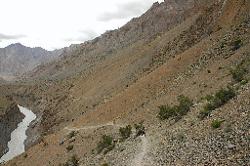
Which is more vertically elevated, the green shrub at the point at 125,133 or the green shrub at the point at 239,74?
the green shrub at the point at 239,74

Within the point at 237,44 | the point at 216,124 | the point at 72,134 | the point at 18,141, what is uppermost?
the point at 237,44

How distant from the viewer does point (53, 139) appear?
57656 millimetres

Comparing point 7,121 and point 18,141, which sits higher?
point 7,121

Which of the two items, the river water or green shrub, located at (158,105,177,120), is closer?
green shrub, located at (158,105,177,120)

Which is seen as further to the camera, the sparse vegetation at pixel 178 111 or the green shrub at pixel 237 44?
the green shrub at pixel 237 44

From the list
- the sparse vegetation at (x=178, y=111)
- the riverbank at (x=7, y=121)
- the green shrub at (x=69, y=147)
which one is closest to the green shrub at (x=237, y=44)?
the sparse vegetation at (x=178, y=111)

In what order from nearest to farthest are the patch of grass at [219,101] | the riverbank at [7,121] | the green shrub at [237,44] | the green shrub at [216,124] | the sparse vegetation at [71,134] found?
the green shrub at [216,124] < the patch of grass at [219,101] < the green shrub at [237,44] < the sparse vegetation at [71,134] < the riverbank at [7,121]

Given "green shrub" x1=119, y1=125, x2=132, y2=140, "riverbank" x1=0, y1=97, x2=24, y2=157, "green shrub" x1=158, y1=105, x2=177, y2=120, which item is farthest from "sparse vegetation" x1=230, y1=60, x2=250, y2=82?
"riverbank" x1=0, y1=97, x2=24, y2=157

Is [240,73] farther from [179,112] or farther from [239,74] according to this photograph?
[179,112]

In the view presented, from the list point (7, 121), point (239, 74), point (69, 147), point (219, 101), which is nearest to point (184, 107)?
point (239, 74)

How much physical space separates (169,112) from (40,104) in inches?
4021

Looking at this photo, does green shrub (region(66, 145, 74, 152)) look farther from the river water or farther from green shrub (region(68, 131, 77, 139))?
the river water

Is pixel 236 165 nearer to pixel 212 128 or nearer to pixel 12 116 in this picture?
pixel 212 128

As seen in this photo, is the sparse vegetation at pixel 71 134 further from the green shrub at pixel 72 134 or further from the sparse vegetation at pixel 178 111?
the sparse vegetation at pixel 178 111
